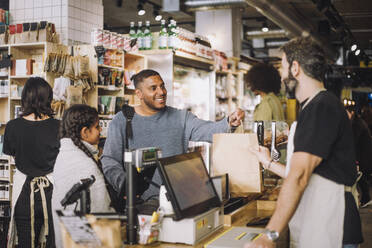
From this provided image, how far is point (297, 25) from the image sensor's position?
9.98 metres

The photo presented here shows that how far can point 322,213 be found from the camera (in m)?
2.12

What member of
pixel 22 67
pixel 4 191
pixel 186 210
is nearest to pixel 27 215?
pixel 186 210

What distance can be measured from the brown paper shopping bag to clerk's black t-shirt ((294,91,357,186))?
0.63 meters

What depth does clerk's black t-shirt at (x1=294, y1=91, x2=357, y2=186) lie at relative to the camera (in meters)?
1.98

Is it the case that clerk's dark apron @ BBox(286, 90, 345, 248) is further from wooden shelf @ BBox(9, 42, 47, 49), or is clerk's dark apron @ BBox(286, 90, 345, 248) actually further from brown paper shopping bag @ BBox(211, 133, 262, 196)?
wooden shelf @ BBox(9, 42, 47, 49)

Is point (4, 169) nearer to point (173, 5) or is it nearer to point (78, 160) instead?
point (78, 160)

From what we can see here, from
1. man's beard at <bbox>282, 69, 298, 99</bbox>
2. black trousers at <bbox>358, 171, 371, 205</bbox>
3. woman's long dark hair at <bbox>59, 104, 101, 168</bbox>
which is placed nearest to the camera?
man's beard at <bbox>282, 69, 298, 99</bbox>

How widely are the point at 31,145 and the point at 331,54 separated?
13.1 metres

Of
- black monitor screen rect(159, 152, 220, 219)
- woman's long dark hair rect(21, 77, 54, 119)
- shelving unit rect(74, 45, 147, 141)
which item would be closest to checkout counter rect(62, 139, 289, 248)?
black monitor screen rect(159, 152, 220, 219)

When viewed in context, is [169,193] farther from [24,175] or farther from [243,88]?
[243,88]

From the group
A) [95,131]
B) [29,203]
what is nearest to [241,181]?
[95,131]

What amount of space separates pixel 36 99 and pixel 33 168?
56 centimetres

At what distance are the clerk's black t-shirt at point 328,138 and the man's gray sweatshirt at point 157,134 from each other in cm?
105

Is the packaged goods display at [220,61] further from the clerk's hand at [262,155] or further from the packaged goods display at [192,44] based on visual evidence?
the clerk's hand at [262,155]
